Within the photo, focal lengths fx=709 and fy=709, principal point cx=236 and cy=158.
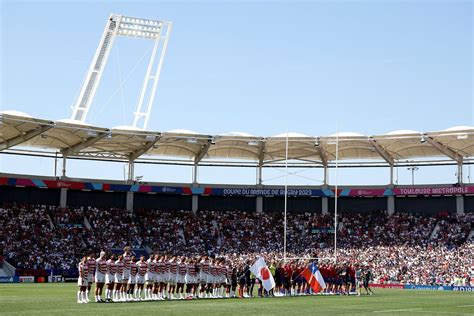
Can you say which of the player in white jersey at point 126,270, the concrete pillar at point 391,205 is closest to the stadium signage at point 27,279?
the player in white jersey at point 126,270

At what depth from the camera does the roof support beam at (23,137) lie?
48194mm

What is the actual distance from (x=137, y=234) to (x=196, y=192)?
21.5ft

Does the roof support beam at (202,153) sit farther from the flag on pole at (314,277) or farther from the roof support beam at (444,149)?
the flag on pole at (314,277)

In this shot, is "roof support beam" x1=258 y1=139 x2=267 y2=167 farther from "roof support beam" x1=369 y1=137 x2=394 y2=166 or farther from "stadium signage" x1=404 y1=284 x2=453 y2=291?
"stadium signage" x1=404 y1=284 x2=453 y2=291

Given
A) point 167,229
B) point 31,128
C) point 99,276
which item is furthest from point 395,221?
point 99,276

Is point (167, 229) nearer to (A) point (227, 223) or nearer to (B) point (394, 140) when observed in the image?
(A) point (227, 223)

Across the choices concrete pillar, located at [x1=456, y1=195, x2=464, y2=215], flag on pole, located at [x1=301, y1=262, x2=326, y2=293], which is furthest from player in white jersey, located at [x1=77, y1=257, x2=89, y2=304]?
concrete pillar, located at [x1=456, y1=195, x2=464, y2=215]

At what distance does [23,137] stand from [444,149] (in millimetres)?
31611

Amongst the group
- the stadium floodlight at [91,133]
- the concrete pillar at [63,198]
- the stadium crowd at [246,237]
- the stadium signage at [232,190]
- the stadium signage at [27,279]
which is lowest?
the stadium signage at [27,279]

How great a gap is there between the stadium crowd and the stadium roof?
17.3 feet

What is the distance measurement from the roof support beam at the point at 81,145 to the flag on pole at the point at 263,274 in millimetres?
24976

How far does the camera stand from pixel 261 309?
20656 mm

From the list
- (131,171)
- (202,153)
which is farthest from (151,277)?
(131,171)

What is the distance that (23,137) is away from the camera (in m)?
50.3
